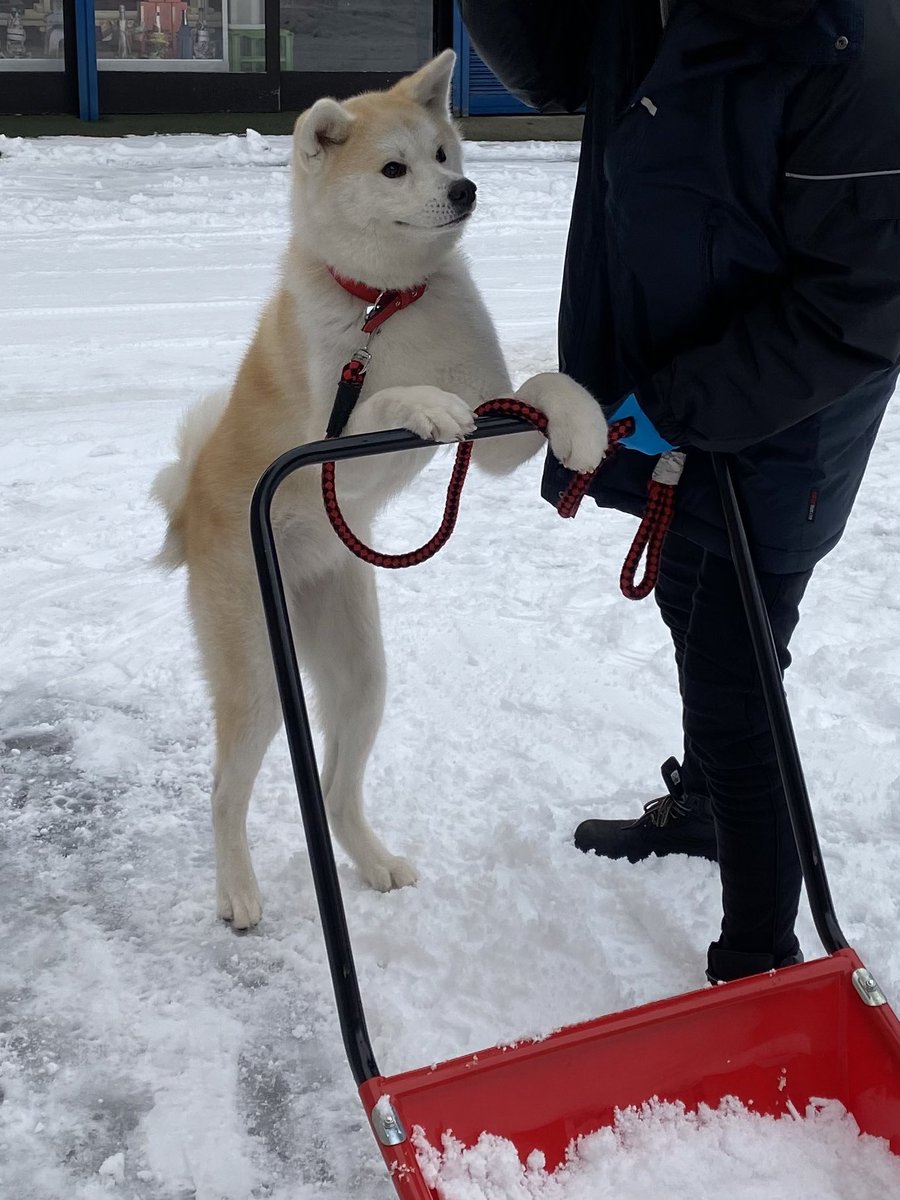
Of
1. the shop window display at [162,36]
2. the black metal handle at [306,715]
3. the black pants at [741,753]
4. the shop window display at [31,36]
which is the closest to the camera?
the black metal handle at [306,715]

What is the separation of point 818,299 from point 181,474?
54.9 inches

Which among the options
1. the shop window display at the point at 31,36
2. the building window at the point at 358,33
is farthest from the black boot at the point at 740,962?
the building window at the point at 358,33

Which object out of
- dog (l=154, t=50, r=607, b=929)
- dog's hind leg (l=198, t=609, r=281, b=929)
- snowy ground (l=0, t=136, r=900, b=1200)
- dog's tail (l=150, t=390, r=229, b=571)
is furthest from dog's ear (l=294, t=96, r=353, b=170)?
snowy ground (l=0, t=136, r=900, b=1200)

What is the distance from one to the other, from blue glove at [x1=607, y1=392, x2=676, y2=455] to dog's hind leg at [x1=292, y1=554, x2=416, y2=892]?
0.77 metres

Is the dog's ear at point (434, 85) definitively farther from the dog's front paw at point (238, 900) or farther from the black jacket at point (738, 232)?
the dog's front paw at point (238, 900)

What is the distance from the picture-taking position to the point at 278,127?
37.7 feet

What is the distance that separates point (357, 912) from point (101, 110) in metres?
11.1

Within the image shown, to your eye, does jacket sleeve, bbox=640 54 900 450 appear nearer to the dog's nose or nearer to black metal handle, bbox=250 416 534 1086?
black metal handle, bbox=250 416 534 1086

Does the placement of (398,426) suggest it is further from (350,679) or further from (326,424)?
(350,679)

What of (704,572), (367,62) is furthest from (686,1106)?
(367,62)

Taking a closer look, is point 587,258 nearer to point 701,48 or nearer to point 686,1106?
point 701,48

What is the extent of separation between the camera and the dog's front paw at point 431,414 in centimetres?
168

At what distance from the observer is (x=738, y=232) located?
1.71 meters

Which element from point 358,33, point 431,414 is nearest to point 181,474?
point 431,414
